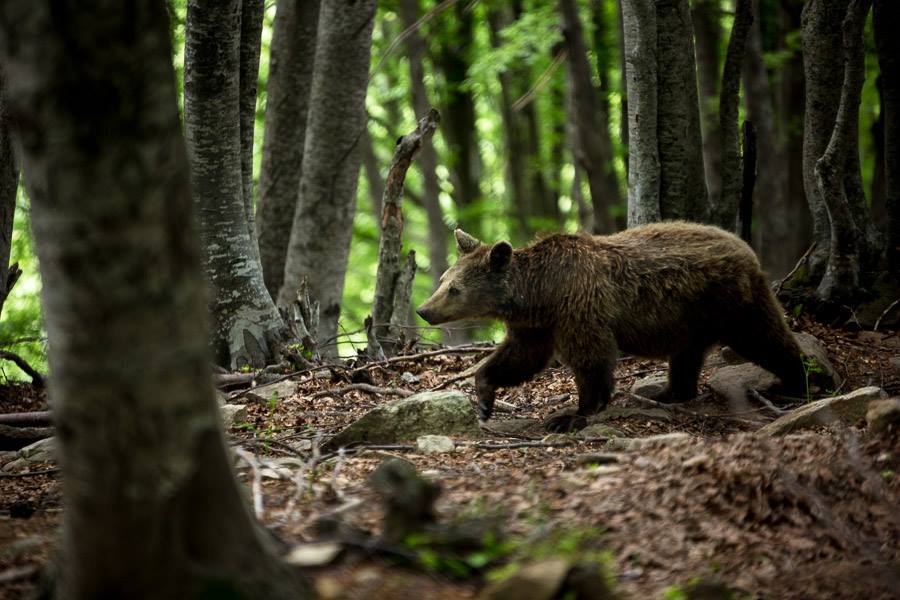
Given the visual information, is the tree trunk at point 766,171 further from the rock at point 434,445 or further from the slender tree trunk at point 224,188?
the rock at point 434,445

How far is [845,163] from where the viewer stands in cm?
895

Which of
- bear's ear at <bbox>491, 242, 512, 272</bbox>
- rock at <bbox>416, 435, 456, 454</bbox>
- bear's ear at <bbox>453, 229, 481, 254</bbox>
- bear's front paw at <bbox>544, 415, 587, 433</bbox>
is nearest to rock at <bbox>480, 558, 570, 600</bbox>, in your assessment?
rock at <bbox>416, 435, 456, 454</bbox>

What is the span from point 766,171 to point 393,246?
25.1ft

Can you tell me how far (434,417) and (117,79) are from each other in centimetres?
405

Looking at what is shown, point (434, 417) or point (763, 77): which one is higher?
point (763, 77)

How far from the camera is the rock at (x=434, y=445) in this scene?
5.91m

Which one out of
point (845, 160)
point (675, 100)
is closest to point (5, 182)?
point (675, 100)

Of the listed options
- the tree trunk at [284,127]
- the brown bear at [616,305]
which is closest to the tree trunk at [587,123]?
the tree trunk at [284,127]

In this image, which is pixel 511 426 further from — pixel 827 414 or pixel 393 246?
pixel 393 246

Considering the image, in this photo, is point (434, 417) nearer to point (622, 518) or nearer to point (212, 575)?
point (622, 518)

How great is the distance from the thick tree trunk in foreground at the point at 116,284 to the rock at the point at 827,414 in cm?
439

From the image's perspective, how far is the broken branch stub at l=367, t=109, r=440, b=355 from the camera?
8.99m

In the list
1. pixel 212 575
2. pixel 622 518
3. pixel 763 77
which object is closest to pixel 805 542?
pixel 622 518

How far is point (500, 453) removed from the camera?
599cm
